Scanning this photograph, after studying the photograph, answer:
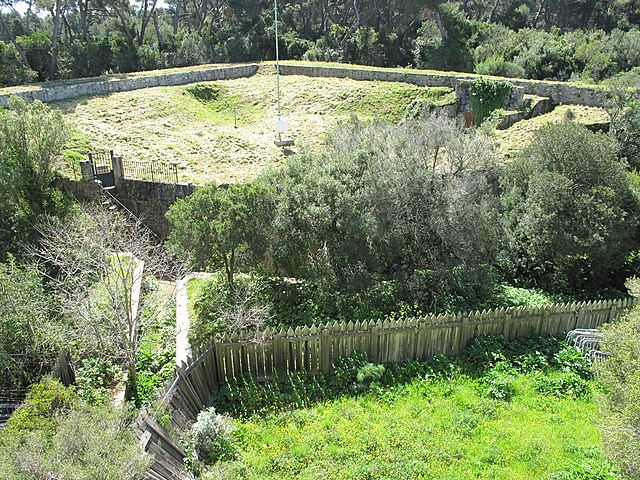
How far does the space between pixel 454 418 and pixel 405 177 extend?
6.60 m

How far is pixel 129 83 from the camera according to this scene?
27047 millimetres

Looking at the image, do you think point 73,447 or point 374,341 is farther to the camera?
point 374,341

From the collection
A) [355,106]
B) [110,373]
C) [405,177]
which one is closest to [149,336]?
[110,373]

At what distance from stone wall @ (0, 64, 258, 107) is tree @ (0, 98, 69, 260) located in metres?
10.3

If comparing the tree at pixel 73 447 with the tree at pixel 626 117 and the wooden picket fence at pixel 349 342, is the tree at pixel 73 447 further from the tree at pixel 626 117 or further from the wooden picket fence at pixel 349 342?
the tree at pixel 626 117

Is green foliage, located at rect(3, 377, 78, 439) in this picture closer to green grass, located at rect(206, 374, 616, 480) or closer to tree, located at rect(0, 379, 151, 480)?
tree, located at rect(0, 379, 151, 480)

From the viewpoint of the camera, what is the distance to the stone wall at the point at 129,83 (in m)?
24.3

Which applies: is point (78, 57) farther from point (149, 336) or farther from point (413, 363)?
point (413, 363)

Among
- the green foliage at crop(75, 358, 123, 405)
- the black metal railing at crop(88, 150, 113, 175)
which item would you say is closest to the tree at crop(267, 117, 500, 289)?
the green foliage at crop(75, 358, 123, 405)

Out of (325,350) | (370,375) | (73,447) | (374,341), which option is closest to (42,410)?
(73,447)

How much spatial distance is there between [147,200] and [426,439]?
13194 mm

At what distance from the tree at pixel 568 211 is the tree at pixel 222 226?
7122mm

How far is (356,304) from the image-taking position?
12.5 meters

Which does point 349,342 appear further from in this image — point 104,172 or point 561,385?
point 104,172
